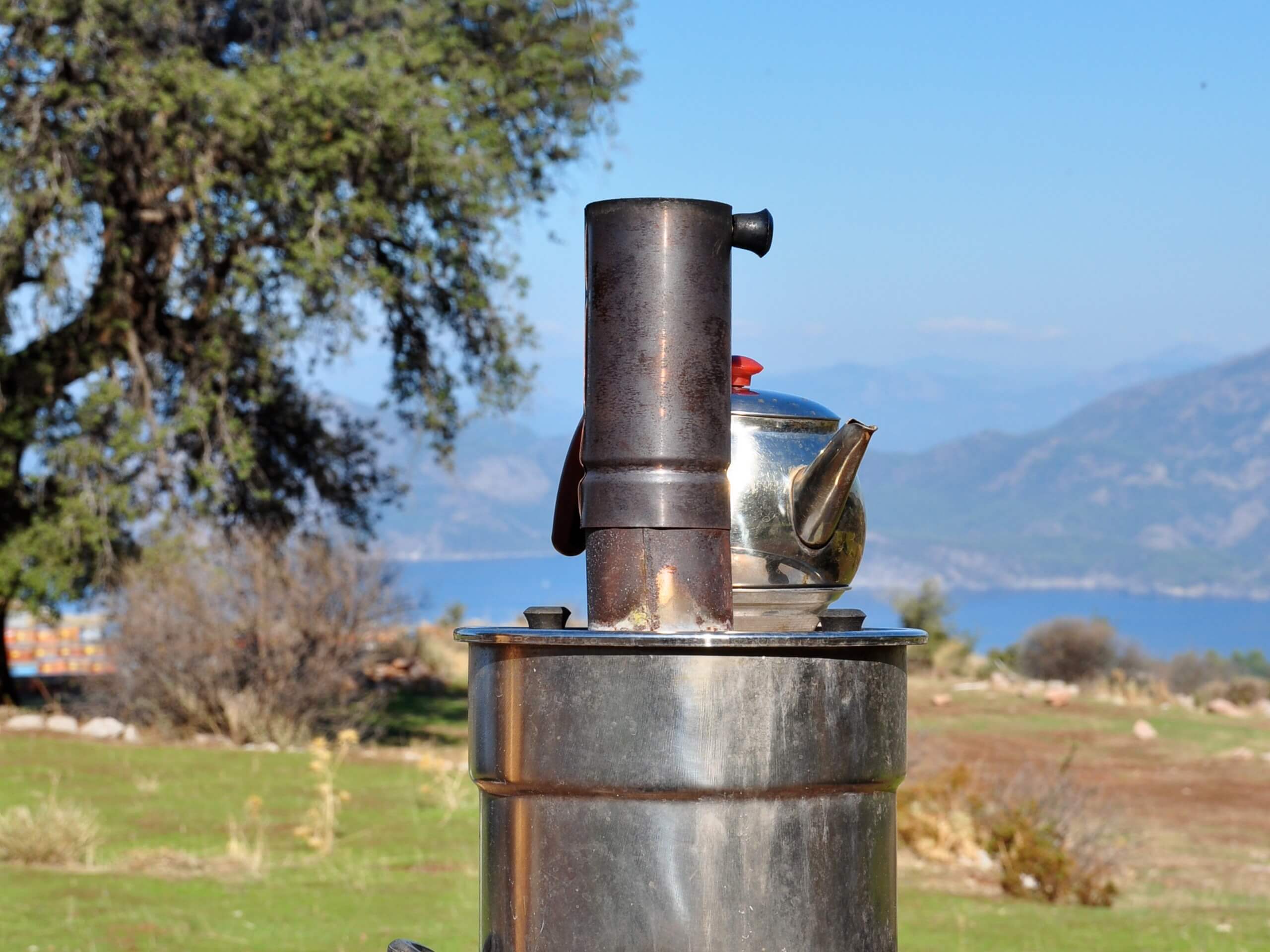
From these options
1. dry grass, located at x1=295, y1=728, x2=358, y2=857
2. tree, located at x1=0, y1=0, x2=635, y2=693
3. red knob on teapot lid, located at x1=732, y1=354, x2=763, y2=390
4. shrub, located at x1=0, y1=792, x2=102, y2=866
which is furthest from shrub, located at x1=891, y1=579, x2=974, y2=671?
red knob on teapot lid, located at x1=732, y1=354, x2=763, y2=390

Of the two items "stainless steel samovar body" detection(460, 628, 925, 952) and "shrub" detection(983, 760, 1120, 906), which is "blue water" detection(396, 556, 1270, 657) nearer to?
"shrub" detection(983, 760, 1120, 906)

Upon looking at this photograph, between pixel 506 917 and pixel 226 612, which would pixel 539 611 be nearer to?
pixel 506 917

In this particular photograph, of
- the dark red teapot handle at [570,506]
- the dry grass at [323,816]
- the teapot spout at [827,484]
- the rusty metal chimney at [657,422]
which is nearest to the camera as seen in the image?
the rusty metal chimney at [657,422]

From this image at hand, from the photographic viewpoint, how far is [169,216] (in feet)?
50.6

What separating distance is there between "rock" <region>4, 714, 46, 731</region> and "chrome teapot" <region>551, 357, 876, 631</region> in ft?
42.7

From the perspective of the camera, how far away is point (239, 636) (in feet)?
47.9

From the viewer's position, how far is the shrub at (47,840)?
825cm

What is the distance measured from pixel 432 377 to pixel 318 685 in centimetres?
365

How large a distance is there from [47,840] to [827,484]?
6739 mm

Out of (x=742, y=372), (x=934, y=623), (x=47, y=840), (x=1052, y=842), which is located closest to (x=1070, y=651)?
(x=934, y=623)

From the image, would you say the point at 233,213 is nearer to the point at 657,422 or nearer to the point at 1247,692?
the point at 657,422

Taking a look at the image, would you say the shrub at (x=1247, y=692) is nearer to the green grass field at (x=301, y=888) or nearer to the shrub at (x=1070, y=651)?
the shrub at (x=1070, y=651)

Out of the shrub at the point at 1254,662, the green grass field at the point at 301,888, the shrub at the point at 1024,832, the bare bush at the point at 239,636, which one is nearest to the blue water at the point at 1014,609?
the shrub at the point at 1254,662

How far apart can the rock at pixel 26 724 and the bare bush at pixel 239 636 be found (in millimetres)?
697
